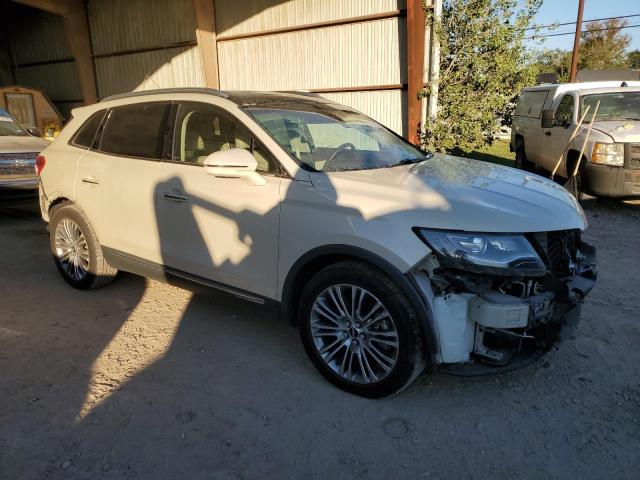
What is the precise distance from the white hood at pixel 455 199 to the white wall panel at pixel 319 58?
7.81 meters

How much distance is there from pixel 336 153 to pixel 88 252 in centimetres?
255

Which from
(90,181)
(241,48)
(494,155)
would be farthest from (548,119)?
(241,48)

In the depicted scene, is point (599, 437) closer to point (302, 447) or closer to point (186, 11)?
point (302, 447)

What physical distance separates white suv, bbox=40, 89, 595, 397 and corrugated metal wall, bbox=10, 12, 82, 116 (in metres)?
15.4

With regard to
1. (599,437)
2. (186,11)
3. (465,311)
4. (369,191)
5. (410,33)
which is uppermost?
(186,11)

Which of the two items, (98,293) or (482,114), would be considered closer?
(98,293)

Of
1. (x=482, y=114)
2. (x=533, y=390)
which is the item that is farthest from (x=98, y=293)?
(x=482, y=114)

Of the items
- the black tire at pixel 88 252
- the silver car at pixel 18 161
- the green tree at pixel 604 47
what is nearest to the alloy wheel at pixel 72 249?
the black tire at pixel 88 252

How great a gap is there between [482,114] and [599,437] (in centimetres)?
879

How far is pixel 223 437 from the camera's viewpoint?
2562 mm

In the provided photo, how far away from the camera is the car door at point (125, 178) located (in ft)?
12.2

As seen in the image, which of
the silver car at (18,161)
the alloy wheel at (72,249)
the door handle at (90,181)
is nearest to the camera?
the door handle at (90,181)

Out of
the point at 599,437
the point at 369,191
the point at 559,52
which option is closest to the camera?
the point at 599,437

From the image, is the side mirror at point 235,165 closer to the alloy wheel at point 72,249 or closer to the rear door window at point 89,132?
the rear door window at point 89,132
